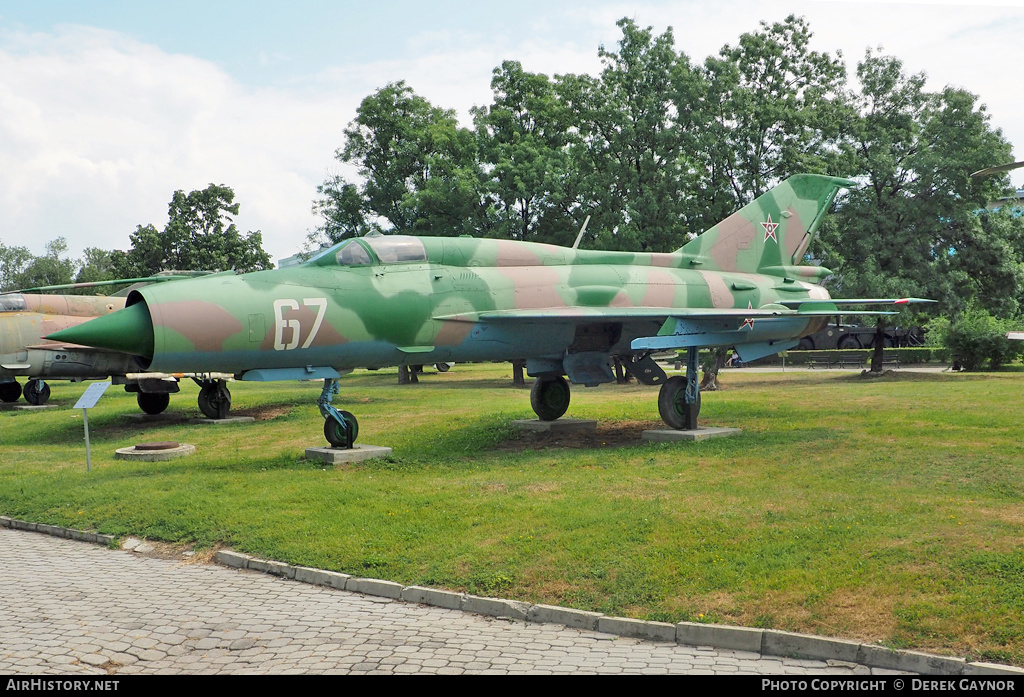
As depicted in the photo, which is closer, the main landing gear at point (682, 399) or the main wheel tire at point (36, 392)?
the main landing gear at point (682, 399)

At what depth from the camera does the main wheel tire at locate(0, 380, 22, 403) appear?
2700 cm

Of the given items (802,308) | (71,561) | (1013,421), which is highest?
(802,308)

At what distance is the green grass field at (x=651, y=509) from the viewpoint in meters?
6.86

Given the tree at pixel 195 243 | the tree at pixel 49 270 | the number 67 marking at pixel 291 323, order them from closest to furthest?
the number 67 marking at pixel 291 323 < the tree at pixel 195 243 < the tree at pixel 49 270

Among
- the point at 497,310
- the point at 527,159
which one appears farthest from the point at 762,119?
the point at 497,310

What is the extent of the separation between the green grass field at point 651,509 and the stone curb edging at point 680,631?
0.17 m

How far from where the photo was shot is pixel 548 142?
116ft

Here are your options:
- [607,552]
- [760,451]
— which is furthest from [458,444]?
[607,552]

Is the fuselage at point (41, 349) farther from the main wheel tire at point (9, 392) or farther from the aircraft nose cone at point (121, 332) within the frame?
the aircraft nose cone at point (121, 332)

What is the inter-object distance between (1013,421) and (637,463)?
6679mm

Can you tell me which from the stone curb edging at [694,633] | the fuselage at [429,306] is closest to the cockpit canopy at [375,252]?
the fuselage at [429,306]

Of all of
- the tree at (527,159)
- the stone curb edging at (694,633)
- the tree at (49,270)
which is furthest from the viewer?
the tree at (49,270)

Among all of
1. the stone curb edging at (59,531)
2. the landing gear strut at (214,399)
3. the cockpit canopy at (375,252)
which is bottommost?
the stone curb edging at (59,531)
